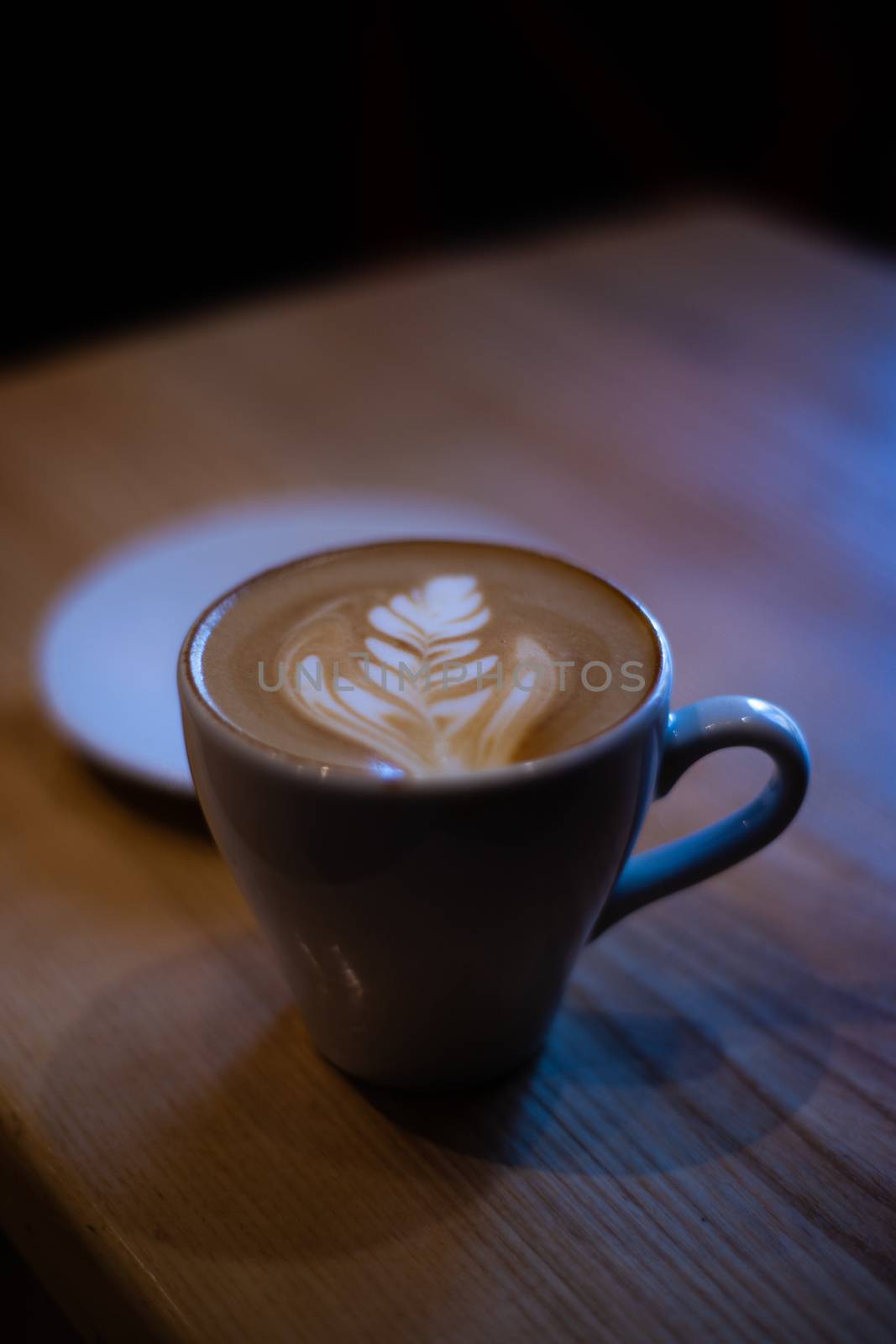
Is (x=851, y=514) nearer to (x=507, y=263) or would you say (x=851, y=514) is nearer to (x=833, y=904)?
(x=833, y=904)

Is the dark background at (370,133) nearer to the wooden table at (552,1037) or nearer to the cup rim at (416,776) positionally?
the wooden table at (552,1037)

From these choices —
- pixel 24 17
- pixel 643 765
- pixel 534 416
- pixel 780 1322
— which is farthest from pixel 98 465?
pixel 24 17

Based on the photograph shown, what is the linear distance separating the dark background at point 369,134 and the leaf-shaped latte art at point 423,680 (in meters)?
1.92

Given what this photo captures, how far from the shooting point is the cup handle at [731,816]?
16.4 inches

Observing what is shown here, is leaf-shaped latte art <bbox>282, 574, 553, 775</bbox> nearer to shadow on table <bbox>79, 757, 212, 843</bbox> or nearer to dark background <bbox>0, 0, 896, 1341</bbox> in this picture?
shadow on table <bbox>79, 757, 212, 843</bbox>

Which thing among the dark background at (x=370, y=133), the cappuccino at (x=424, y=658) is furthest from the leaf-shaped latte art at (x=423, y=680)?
the dark background at (x=370, y=133)

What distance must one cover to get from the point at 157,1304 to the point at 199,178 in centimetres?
243

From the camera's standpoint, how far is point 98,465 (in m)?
0.88

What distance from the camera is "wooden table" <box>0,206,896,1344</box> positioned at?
0.39 metres

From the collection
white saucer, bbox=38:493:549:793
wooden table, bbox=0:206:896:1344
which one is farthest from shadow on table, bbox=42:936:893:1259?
white saucer, bbox=38:493:549:793

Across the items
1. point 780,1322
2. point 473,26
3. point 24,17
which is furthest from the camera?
point 473,26

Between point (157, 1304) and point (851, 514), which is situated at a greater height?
point (851, 514)

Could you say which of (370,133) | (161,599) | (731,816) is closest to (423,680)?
(731,816)

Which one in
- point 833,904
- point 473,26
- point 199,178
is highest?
point 473,26
